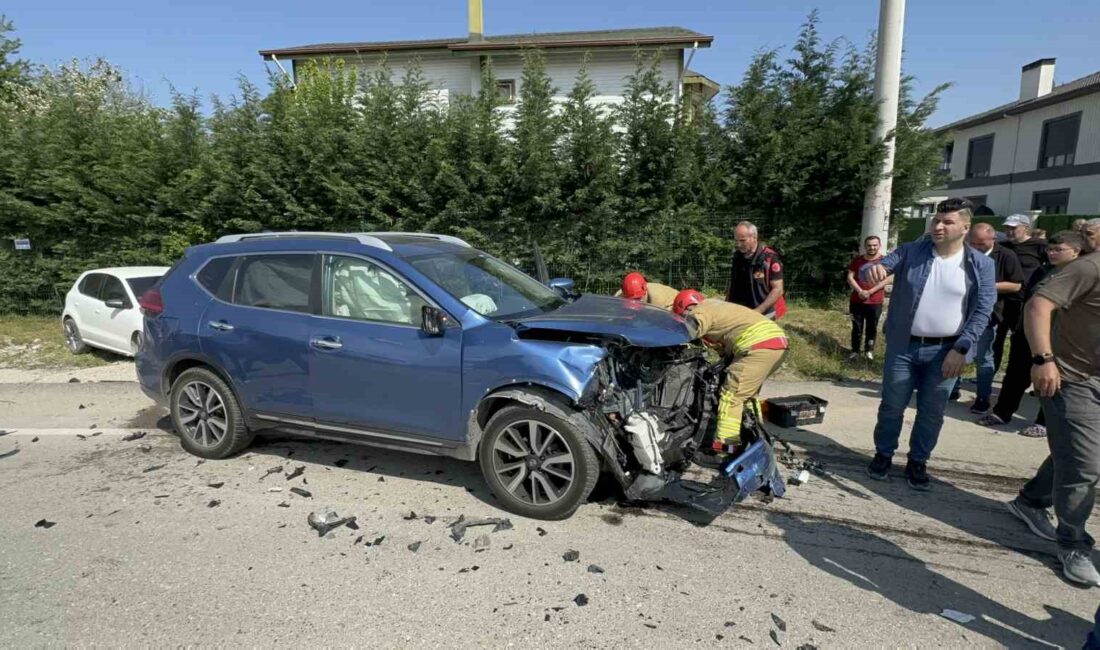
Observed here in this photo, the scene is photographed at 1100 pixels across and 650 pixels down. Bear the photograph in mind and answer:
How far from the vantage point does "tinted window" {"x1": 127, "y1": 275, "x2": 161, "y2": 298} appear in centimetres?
835

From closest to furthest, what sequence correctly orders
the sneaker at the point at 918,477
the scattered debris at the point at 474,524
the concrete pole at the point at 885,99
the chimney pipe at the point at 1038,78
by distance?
the scattered debris at the point at 474,524, the sneaker at the point at 918,477, the concrete pole at the point at 885,99, the chimney pipe at the point at 1038,78

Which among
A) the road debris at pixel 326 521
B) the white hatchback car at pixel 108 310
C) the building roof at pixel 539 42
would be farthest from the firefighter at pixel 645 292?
the building roof at pixel 539 42

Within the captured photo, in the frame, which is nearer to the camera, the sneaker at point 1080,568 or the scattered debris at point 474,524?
the sneaker at point 1080,568

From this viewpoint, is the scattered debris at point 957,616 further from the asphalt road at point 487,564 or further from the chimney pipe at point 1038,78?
the chimney pipe at point 1038,78

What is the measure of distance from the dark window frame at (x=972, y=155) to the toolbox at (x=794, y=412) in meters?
36.6

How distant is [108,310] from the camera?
329 inches


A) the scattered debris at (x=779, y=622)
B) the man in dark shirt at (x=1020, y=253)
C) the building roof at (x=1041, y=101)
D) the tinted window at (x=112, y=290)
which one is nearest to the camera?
the scattered debris at (x=779, y=622)

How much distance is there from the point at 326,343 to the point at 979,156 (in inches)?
1574

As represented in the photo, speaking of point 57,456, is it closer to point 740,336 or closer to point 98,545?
point 98,545

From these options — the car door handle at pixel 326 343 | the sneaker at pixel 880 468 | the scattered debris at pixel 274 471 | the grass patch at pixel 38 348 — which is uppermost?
the car door handle at pixel 326 343

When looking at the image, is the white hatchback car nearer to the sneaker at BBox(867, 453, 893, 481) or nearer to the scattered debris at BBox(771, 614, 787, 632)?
the scattered debris at BBox(771, 614, 787, 632)

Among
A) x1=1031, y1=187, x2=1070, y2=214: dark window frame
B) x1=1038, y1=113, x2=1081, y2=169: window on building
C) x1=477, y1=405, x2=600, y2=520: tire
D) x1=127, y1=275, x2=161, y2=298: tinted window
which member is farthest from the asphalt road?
x1=1038, y1=113, x2=1081, y2=169: window on building

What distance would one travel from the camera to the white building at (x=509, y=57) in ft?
62.6

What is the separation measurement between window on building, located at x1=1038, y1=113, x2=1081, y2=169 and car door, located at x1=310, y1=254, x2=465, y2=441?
1345 inches
